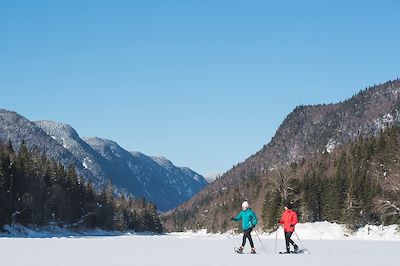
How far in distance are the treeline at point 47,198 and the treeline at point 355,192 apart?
119ft

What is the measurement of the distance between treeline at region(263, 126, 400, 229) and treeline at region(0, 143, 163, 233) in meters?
36.2

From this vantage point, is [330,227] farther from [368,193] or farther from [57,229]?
[57,229]

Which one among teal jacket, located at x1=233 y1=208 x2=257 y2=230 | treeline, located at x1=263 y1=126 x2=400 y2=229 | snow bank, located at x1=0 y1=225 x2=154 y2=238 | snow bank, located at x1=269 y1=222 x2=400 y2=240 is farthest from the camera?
snow bank, located at x1=0 y1=225 x2=154 y2=238

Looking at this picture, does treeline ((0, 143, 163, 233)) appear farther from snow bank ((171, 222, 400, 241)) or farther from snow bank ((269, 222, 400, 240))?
snow bank ((269, 222, 400, 240))

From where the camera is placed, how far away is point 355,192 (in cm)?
7675

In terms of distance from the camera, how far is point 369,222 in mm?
73500

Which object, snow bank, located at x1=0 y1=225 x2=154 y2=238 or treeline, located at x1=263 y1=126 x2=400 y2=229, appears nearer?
treeline, located at x1=263 y1=126 x2=400 y2=229

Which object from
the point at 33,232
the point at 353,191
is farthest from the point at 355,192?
the point at 33,232

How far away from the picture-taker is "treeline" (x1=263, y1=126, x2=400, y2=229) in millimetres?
71812

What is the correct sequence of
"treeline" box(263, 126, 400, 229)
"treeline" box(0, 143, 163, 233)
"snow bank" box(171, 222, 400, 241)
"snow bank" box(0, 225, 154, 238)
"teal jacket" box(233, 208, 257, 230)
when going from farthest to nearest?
"treeline" box(0, 143, 163, 233), "snow bank" box(0, 225, 154, 238), "treeline" box(263, 126, 400, 229), "snow bank" box(171, 222, 400, 241), "teal jacket" box(233, 208, 257, 230)

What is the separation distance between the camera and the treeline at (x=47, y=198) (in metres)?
80.8

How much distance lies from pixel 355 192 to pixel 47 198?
164ft

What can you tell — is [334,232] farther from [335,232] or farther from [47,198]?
[47,198]

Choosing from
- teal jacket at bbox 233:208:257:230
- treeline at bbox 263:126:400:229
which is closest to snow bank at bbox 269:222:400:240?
treeline at bbox 263:126:400:229
